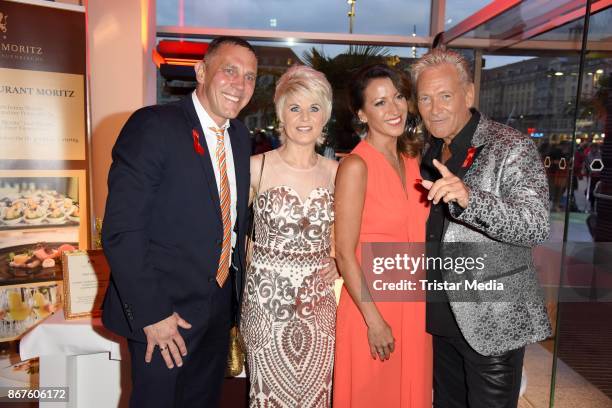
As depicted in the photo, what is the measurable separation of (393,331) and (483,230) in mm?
687

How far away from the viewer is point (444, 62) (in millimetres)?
1789

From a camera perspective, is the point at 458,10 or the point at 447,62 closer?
the point at 447,62

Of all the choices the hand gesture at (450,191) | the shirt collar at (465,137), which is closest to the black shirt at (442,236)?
the shirt collar at (465,137)

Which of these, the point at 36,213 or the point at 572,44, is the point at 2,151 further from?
the point at 572,44

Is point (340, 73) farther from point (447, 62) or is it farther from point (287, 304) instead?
point (287, 304)

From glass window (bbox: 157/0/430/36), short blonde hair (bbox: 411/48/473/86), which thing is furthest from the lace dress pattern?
glass window (bbox: 157/0/430/36)

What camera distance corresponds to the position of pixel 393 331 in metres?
1.95

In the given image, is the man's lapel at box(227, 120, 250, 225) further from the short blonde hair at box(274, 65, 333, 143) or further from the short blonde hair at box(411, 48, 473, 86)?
the short blonde hair at box(411, 48, 473, 86)

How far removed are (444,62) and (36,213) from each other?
3.16m

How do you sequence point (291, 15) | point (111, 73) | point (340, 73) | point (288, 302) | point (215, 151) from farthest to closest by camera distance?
1. point (291, 15)
2. point (340, 73)
3. point (111, 73)
4. point (288, 302)
5. point (215, 151)

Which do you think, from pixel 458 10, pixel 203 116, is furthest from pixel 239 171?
pixel 458 10

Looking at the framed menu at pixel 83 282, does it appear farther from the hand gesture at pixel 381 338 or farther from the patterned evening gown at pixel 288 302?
the hand gesture at pixel 381 338

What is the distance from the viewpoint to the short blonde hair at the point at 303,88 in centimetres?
205

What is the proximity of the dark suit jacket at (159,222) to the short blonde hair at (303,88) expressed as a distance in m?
0.43
